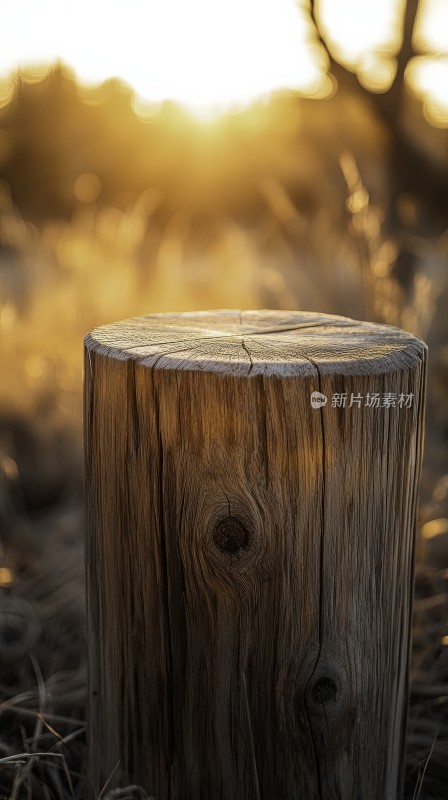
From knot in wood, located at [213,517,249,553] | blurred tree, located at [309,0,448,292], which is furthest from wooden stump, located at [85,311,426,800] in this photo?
blurred tree, located at [309,0,448,292]

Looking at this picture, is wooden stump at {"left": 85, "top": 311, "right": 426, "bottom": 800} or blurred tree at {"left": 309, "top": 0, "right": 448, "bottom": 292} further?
blurred tree at {"left": 309, "top": 0, "right": 448, "bottom": 292}

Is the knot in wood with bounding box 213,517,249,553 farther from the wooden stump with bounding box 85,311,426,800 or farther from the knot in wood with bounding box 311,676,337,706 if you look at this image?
the knot in wood with bounding box 311,676,337,706

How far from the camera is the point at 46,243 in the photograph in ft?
14.4

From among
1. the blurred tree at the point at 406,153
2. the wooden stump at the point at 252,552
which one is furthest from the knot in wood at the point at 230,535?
the blurred tree at the point at 406,153

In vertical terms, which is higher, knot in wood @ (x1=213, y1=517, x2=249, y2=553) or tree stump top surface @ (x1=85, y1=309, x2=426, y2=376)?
tree stump top surface @ (x1=85, y1=309, x2=426, y2=376)

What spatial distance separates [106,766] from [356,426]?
30.1 inches

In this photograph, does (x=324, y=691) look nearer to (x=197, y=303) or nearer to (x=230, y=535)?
(x=230, y=535)

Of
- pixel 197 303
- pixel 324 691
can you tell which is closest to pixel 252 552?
pixel 324 691

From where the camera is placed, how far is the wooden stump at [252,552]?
3.76ft

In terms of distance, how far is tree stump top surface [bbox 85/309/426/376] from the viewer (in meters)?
1.16

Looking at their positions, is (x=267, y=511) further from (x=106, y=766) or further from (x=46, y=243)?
(x=46, y=243)

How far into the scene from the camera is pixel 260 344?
4.26 ft

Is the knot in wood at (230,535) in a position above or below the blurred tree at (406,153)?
below

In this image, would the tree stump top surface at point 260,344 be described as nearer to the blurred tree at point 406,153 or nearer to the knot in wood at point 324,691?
the knot in wood at point 324,691
